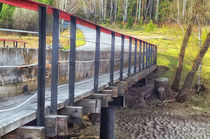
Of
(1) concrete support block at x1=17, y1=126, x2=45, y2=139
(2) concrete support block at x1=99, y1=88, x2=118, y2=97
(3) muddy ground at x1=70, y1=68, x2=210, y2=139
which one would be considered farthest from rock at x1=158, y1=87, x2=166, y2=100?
(1) concrete support block at x1=17, y1=126, x2=45, y2=139

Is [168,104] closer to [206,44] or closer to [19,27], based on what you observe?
[206,44]

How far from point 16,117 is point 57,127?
66cm

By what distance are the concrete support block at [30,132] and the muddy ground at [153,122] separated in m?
6.36

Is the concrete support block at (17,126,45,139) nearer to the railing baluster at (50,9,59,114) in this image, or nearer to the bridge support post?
the railing baluster at (50,9,59,114)

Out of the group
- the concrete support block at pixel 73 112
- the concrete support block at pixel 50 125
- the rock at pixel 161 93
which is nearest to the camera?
the concrete support block at pixel 50 125

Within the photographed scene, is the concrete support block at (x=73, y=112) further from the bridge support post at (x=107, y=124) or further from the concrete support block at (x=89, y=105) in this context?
the bridge support post at (x=107, y=124)

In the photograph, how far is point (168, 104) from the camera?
1458 centimetres

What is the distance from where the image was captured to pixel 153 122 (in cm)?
1180

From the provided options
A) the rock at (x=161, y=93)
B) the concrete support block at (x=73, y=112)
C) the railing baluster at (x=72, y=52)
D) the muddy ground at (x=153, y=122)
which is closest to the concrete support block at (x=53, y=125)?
the concrete support block at (x=73, y=112)

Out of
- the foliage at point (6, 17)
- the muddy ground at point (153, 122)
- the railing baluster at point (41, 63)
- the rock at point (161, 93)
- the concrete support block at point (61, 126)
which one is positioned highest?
the foliage at point (6, 17)

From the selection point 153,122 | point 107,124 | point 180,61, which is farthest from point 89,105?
point 180,61

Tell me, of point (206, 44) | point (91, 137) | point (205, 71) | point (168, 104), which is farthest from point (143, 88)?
point (91, 137)

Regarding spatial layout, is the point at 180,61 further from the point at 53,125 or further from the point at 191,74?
the point at 53,125

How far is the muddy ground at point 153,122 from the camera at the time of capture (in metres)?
10.1
